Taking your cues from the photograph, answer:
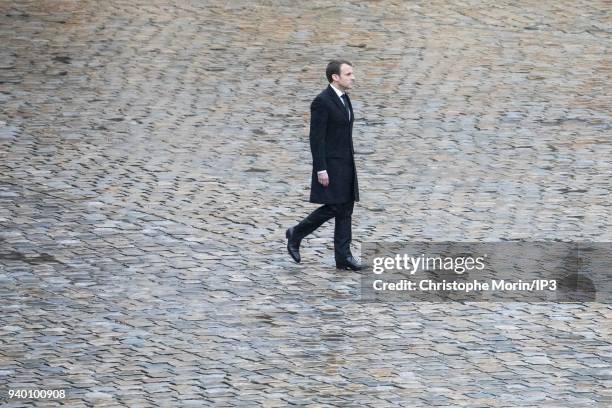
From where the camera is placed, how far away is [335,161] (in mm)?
12414

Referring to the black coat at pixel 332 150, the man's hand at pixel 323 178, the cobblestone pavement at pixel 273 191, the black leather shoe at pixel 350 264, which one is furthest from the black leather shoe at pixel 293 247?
the man's hand at pixel 323 178

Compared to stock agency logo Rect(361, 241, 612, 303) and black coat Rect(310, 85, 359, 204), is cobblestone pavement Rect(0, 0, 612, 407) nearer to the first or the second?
stock agency logo Rect(361, 241, 612, 303)

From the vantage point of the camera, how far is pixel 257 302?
38.3ft

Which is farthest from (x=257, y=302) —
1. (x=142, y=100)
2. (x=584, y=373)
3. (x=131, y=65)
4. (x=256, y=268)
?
(x=131, y=65)

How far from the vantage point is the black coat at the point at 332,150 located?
1231 cm

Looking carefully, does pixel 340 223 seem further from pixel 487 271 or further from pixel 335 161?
pixel 487 271

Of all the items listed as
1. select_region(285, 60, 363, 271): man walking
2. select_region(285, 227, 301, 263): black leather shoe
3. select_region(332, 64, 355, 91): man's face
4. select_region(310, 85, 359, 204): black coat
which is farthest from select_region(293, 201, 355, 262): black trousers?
select_region(332, 64, 355, 91): man's face

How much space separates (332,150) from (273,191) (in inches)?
99.0

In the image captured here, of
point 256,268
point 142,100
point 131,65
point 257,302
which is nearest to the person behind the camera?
point 257,302

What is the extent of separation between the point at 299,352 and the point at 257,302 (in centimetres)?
131

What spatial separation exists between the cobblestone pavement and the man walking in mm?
414

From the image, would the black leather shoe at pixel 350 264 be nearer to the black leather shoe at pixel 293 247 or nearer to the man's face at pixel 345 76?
the black leather shoe at pixel 293 247


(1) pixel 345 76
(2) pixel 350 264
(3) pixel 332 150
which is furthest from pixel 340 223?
(1) pixel 345 76

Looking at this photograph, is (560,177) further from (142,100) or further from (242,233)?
(142,100)
